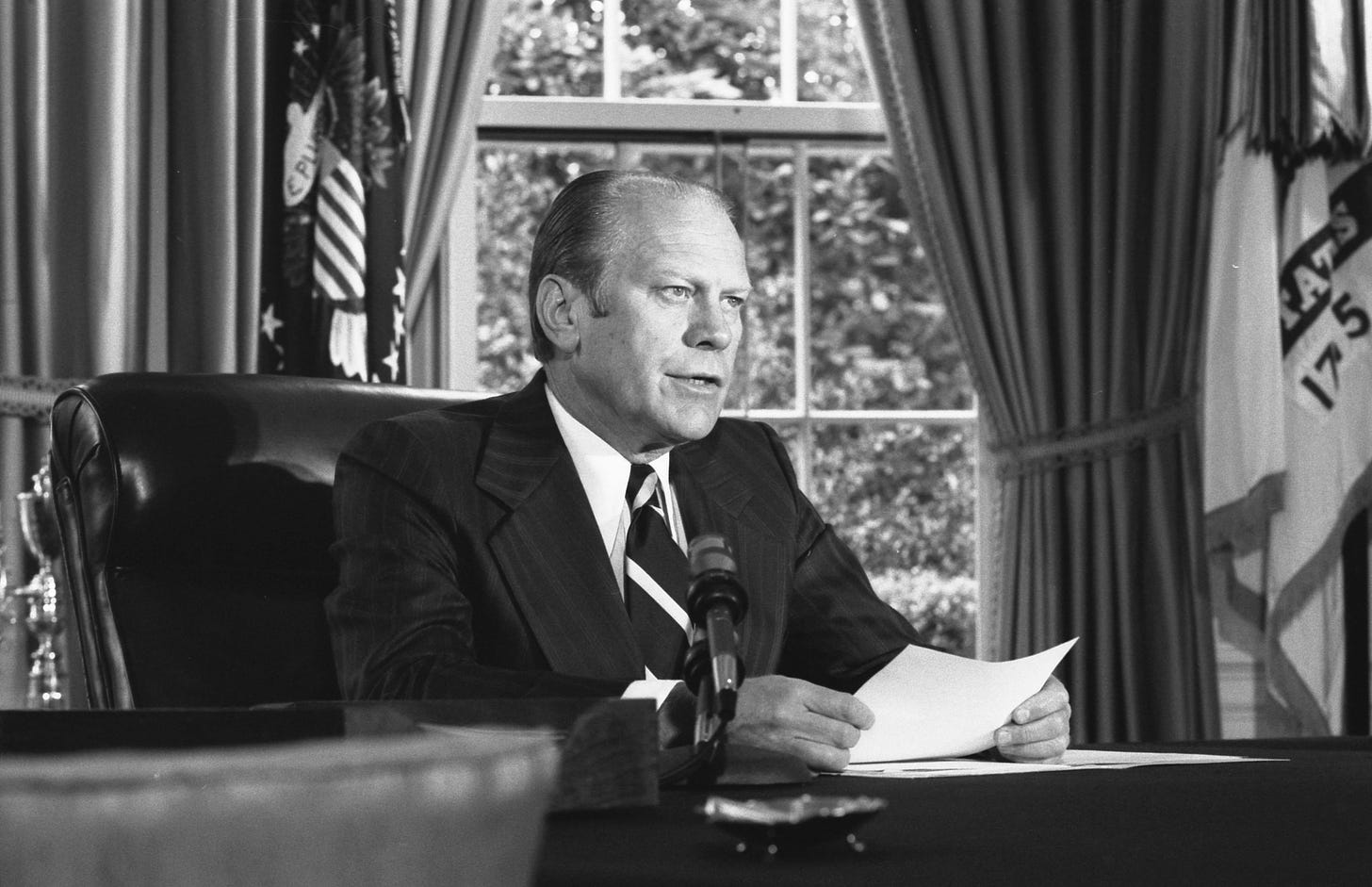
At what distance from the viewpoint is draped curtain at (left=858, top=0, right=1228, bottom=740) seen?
370cm

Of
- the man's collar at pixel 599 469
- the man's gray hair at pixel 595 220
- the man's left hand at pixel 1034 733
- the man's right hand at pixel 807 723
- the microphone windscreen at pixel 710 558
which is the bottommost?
the man's left hand at pixel 1034 733

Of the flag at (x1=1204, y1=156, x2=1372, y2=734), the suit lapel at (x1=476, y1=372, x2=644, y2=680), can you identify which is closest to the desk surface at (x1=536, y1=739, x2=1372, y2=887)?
the suit lapel at (x1=476, y1=372, x2=644, y2=680)

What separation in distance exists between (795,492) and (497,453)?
461 millimetres

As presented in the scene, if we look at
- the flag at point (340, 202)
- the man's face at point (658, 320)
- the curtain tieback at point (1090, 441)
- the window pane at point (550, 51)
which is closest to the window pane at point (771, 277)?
the window pane at point (550, 51)

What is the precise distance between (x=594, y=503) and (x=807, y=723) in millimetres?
666

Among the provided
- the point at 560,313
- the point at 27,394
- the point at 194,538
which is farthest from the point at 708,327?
the point at 27,394

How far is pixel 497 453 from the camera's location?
202 cm

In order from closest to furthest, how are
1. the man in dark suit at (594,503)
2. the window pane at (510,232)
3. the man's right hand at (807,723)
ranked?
the man's right hand at (807,723)
the man in dark suit at (594,503)
the window pane at (510,232)

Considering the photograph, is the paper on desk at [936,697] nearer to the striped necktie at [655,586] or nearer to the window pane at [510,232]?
the striped necktie at [655,586]

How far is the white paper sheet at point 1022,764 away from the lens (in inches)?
56.0

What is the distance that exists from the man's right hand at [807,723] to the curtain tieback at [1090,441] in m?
2.32

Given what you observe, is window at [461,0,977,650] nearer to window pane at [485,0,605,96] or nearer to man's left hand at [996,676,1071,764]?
window pane at [485,0,605,96]

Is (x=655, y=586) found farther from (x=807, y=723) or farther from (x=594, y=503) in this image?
(x=807, y=723)

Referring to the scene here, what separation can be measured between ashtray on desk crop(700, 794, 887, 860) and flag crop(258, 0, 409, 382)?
8.37 feet
